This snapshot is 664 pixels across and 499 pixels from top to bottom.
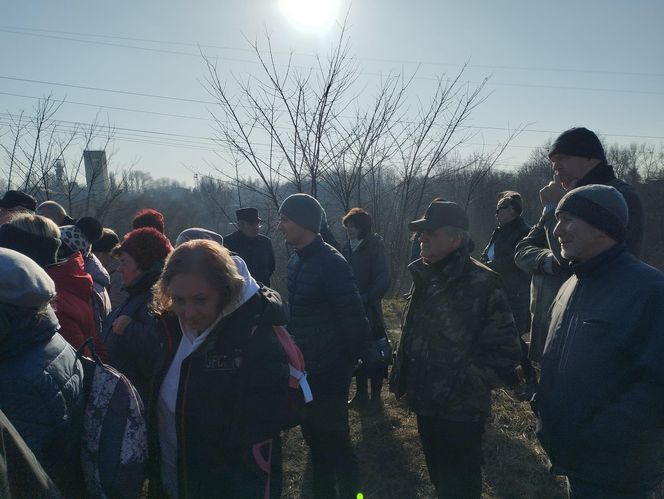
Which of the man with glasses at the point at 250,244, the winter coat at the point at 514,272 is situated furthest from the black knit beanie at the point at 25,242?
the winter coat at the point at 514,272

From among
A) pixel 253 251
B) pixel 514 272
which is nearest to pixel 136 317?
pixel 253 251

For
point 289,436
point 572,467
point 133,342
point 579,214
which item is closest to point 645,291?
point 579,214

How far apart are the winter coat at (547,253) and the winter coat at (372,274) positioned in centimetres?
175

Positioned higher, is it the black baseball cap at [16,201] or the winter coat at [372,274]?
the black baseball cap at [16,201]

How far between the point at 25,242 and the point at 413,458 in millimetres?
3147

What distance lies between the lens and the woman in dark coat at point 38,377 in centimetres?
141

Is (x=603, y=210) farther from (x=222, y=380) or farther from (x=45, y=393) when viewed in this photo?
(x=45, y=393)

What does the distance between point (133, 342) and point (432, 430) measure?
167 cm

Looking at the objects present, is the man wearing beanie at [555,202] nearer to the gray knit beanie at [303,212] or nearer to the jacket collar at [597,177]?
the jacket collar at [597,177]

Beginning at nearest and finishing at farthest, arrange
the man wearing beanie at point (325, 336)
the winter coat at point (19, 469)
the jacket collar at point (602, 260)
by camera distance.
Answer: the winter coat at point (19, 469)
the jacket collar at point (602, 260)
the man wearing beanie at point (325, 336)

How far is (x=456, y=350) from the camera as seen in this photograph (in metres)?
2.42

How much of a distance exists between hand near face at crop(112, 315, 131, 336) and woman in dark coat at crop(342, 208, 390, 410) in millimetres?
2598

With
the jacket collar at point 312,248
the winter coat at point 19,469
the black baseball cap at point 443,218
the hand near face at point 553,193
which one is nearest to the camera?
the winter coat at point 19,469

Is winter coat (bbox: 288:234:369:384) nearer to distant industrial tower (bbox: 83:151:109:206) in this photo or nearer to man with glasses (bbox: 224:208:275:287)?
man with glasses (bbox: 224:208:275:287)
